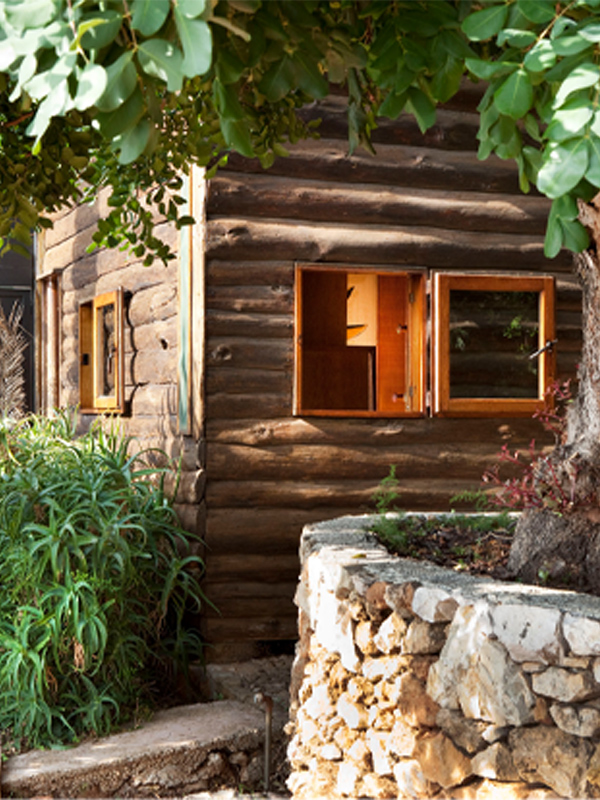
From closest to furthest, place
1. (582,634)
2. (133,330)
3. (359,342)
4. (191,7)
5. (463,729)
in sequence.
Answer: (191,7), (582,634), (463,729), (133,330), (359,342)

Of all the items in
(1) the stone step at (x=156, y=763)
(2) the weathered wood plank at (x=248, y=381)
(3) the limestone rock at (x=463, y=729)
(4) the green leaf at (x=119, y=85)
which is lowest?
(1) the stone step at (x=156, y=763)

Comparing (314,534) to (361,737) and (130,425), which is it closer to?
(361,737)

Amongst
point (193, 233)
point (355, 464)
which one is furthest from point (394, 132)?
point (355, 464)

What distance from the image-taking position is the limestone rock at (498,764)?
2.68m

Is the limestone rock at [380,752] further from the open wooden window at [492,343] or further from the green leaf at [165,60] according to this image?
the open wooden window at [492,343]

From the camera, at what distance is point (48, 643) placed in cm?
482

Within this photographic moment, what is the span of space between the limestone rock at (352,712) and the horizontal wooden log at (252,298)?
8.78 ft

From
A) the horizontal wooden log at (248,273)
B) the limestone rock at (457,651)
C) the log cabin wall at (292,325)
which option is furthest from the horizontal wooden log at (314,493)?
the limestone rock at (457,651)

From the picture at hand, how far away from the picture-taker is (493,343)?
596cm

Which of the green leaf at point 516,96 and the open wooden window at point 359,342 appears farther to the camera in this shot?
the open wooden window at point 359,342

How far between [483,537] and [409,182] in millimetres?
2566

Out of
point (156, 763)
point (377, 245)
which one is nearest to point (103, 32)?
point (156, 763)

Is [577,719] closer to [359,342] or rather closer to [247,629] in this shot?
[247,629]

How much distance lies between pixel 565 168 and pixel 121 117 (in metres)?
0.81
